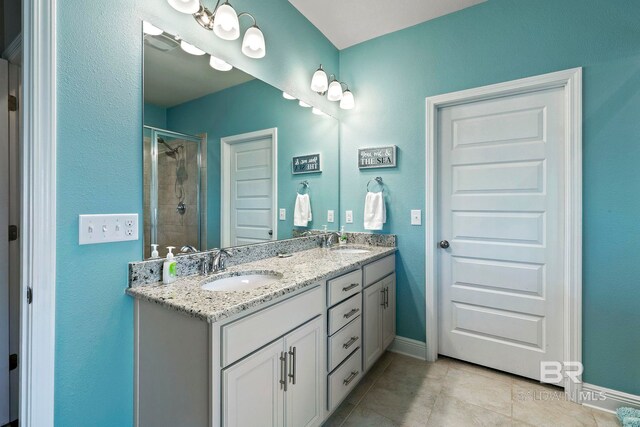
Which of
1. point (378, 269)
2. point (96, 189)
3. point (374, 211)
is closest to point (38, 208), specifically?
point (96, 189)

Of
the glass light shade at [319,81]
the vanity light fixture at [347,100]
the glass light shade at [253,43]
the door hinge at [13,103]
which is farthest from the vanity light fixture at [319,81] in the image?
the door hinge at [13,103]

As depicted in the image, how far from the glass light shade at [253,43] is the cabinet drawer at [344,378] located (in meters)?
1.88

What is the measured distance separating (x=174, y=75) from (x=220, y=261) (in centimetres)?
96

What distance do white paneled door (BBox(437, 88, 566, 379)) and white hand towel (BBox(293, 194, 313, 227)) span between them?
1.05 m

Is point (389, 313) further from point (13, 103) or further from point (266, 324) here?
point (13, 103)

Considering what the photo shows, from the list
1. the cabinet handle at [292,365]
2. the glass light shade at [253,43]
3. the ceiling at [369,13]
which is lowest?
the cabinet handle at [292,365]

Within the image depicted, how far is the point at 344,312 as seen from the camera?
167 cm

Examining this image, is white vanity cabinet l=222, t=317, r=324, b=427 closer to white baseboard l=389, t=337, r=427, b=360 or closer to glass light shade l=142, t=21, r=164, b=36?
white baseboard l=389, t=337, r=427, b=360

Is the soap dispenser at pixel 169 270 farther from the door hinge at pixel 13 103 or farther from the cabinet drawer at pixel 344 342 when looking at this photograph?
the door hinge at pixel 13 103

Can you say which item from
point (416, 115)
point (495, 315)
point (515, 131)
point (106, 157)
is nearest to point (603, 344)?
point (495, 315)

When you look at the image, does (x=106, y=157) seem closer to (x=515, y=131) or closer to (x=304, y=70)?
(x=304, y=70)

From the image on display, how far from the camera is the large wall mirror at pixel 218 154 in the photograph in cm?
135

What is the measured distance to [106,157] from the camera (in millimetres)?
1177

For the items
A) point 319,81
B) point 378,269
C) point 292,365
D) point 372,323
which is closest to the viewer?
point 292,365
